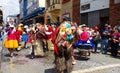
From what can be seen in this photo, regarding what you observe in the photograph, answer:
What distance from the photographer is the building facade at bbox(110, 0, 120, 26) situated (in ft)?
75.0

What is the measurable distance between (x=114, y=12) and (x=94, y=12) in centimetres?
420

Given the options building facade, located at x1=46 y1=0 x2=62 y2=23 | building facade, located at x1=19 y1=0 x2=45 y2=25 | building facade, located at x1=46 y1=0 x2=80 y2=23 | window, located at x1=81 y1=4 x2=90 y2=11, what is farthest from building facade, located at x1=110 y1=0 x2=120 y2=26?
building facade, located at x1=19 y1=0 x2=45 y2=25

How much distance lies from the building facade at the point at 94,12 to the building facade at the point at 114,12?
0.84m

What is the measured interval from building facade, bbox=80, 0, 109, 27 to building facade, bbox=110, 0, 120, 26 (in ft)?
2.75

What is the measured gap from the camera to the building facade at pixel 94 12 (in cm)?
2502

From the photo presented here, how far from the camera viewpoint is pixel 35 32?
15719 millimetres

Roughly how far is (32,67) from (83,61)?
249 centimetres

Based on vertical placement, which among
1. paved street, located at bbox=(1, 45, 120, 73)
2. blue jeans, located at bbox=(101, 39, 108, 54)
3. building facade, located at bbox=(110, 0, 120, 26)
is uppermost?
building facade, located at bbox=(110, 0, 120, 26)

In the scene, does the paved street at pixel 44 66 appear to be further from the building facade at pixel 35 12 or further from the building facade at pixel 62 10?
the building facade at pixel 35 12

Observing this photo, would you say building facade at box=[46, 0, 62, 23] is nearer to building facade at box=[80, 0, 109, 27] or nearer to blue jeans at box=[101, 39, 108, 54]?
building facade at box=[80, 0, 109, 27]

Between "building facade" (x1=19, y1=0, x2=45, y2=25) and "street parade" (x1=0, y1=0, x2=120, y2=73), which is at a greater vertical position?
"building facade" (x1=19, y1=0, x2=45, y2=25)

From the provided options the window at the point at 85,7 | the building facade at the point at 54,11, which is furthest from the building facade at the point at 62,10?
the window at the point at 85,7

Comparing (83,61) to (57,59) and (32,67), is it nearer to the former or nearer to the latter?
(32,67)

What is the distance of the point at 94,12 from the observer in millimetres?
27438
